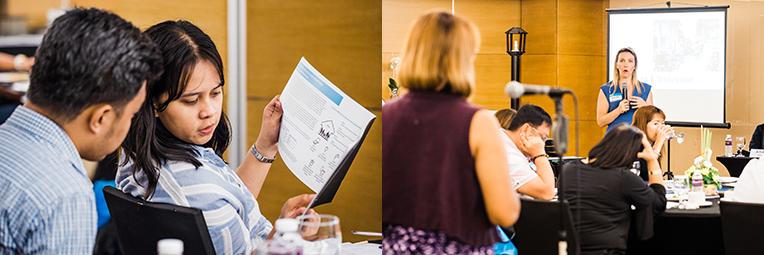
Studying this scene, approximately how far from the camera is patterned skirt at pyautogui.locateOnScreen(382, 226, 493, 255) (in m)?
1.58

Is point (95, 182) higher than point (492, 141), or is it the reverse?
point (492, 141)

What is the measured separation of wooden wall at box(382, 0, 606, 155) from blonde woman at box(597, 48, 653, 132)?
0.05 feet

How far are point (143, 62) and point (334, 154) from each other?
59 cm

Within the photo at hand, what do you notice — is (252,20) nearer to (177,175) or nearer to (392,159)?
(177,175)

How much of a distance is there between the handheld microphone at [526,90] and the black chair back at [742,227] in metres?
2.47

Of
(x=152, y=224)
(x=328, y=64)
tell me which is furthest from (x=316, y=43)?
(x=152, y=224)

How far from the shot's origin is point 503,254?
1.63 m

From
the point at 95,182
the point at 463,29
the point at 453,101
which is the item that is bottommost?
the point at 95,182

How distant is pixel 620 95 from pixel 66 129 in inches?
37.1

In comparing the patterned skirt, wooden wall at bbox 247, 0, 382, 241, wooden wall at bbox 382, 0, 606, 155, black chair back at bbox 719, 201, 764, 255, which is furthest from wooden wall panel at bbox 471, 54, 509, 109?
black chair back at bbox 719, 201, 764, 255

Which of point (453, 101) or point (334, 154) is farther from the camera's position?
point (334, 154)

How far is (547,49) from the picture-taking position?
5.11 ft

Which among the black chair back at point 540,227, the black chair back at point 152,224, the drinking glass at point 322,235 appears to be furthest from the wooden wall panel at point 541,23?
the black chair back at point 152,224

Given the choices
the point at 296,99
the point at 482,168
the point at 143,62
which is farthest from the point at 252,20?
the point at 482,168
